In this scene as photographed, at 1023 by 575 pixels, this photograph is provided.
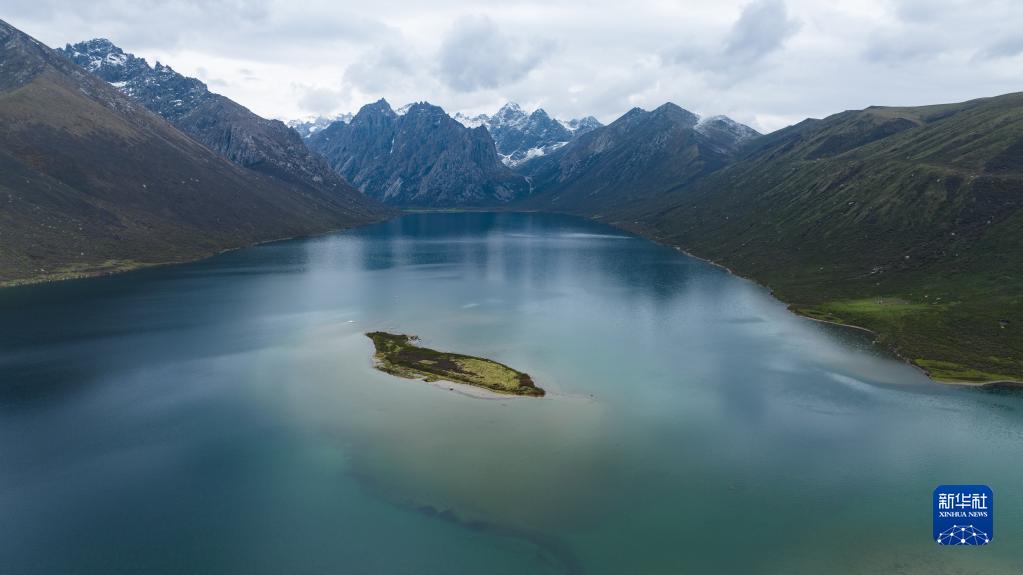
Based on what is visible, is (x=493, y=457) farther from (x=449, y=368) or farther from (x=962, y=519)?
(x=962, y=519)

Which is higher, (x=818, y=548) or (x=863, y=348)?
(x=863, y=348)

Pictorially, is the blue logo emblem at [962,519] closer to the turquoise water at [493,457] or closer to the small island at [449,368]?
the turquoise water at [493,457]

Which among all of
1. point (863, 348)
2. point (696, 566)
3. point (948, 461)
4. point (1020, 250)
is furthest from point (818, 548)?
point (1020, 250)

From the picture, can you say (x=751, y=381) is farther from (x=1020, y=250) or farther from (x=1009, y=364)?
(x=1020, y=250)

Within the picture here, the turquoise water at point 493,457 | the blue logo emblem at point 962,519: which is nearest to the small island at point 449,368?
the turquoise water at point 493,457

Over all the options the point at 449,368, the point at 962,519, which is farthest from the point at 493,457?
the point at 962,519
